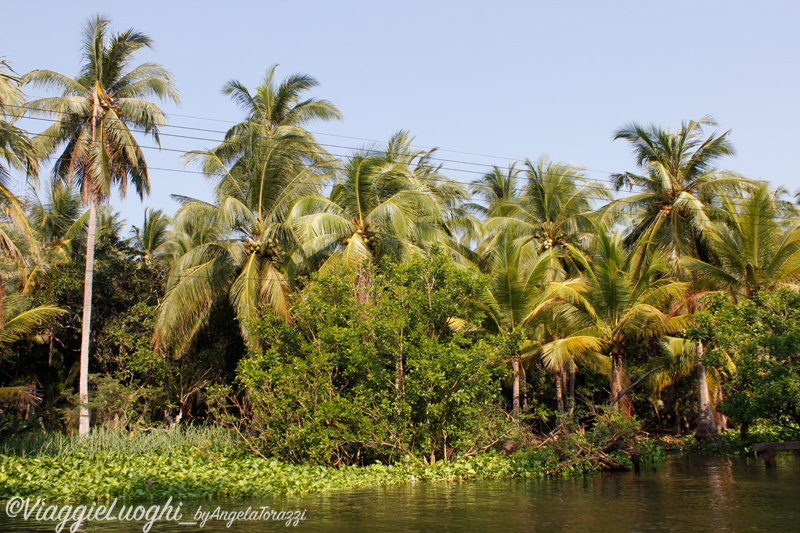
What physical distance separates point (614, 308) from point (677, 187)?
19.9ft

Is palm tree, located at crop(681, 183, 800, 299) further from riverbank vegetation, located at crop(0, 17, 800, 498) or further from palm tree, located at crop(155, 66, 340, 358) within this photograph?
palm tree, located at crop(155, 66, 340, 358)

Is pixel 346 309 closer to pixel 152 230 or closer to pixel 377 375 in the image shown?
pixel 377 375

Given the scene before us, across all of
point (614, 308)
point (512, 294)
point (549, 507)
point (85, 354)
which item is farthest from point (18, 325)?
point (614, 308)

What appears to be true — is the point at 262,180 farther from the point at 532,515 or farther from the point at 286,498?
the point at 532,515

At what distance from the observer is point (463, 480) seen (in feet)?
48.4

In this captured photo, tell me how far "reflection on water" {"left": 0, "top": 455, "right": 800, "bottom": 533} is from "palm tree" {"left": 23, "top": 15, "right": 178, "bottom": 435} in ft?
33.0

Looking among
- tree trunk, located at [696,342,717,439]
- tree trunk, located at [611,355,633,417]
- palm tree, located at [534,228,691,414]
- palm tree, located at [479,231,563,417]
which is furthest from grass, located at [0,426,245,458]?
tree trunk, located at [696,342,717,439]

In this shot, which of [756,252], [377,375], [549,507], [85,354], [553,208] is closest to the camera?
[549,507]

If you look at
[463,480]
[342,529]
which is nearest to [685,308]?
[463,480]

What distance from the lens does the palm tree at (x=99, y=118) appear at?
60.3 feet

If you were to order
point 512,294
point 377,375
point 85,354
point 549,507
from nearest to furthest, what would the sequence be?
point 549,507
point 377,375
point 85,354
point 512,294

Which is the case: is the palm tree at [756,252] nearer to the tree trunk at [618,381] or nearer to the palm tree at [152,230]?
the tree trunk at [618,381]

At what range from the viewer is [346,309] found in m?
15.8

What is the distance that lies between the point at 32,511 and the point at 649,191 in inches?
827
